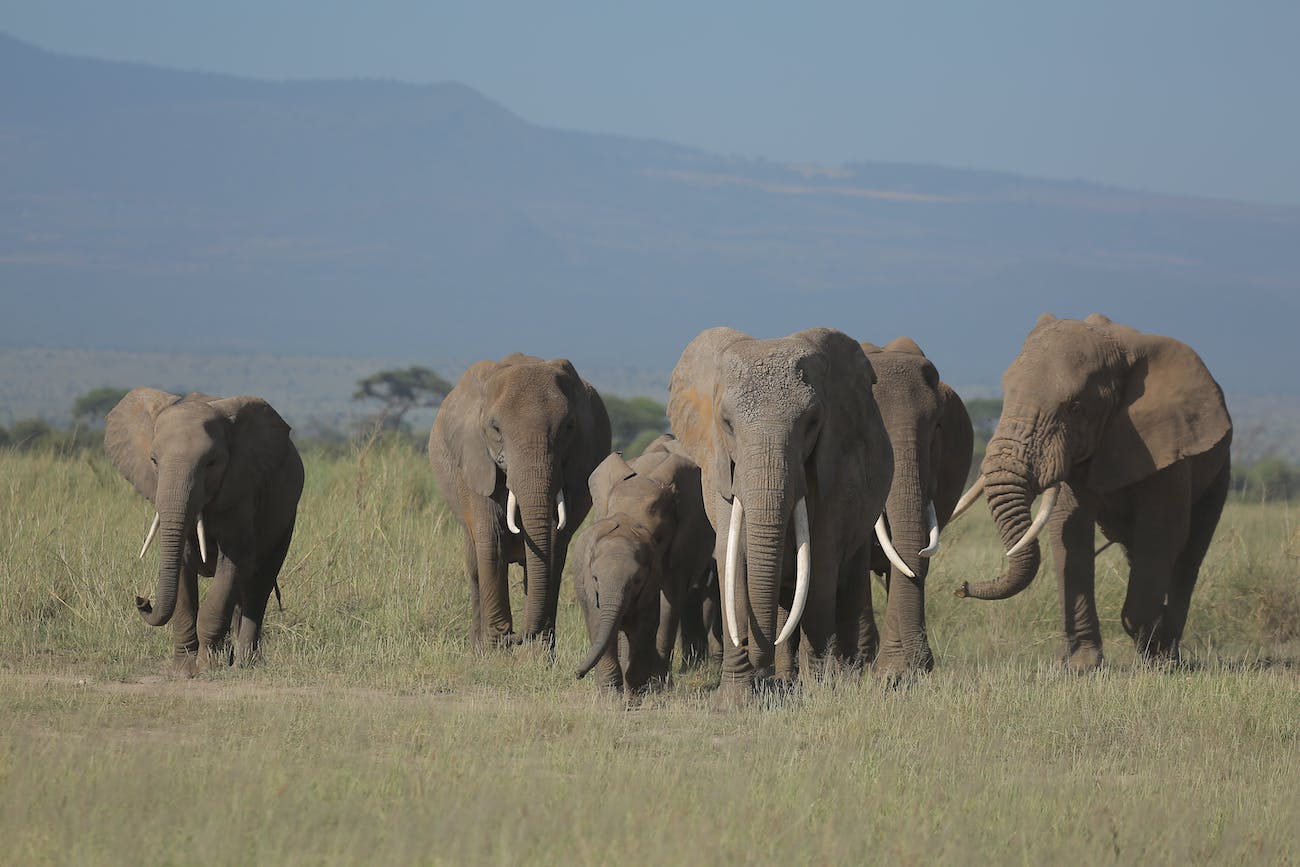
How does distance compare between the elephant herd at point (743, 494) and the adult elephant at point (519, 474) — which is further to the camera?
the adult elephant at point (519, 474)

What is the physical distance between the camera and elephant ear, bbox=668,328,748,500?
366 inches

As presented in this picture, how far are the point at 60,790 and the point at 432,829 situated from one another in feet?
4.89

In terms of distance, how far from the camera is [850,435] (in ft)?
31.6

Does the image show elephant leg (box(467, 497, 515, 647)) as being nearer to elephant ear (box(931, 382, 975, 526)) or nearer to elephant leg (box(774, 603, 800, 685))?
elephant leg (box(774, 603, 800, 685))

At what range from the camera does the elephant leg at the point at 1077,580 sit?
1182cm

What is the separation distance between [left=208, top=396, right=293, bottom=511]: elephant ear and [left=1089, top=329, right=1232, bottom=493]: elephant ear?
510cm

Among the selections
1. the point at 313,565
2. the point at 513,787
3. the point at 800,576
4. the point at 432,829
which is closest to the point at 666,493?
the point at 800,576

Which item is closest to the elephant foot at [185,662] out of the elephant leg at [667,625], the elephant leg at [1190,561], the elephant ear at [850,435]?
the elephant leg at [667,625]

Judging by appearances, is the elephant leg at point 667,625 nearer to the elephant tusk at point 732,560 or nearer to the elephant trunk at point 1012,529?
the elephant trunk at point 1012,529

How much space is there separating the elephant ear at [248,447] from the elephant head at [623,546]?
2262mm

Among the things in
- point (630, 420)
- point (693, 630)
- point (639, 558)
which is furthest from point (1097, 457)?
point (630, 420)

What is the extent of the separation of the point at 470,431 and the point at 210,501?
5.72ft

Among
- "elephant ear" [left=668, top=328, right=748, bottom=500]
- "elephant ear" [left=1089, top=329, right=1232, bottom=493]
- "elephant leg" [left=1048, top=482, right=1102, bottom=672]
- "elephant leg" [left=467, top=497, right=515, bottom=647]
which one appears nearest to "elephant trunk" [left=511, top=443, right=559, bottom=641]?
"elephant leg" [left=467, top=497, right=515, bottom=647]

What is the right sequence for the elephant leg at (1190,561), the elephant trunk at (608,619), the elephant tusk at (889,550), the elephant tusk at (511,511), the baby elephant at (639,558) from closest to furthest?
the elephant trunk at (608,619)
the baby elephant at (639,558)
the elephant tusk at (889,550)
the elephant tusk at (511,511)
the elephant leg at (1190,561)
